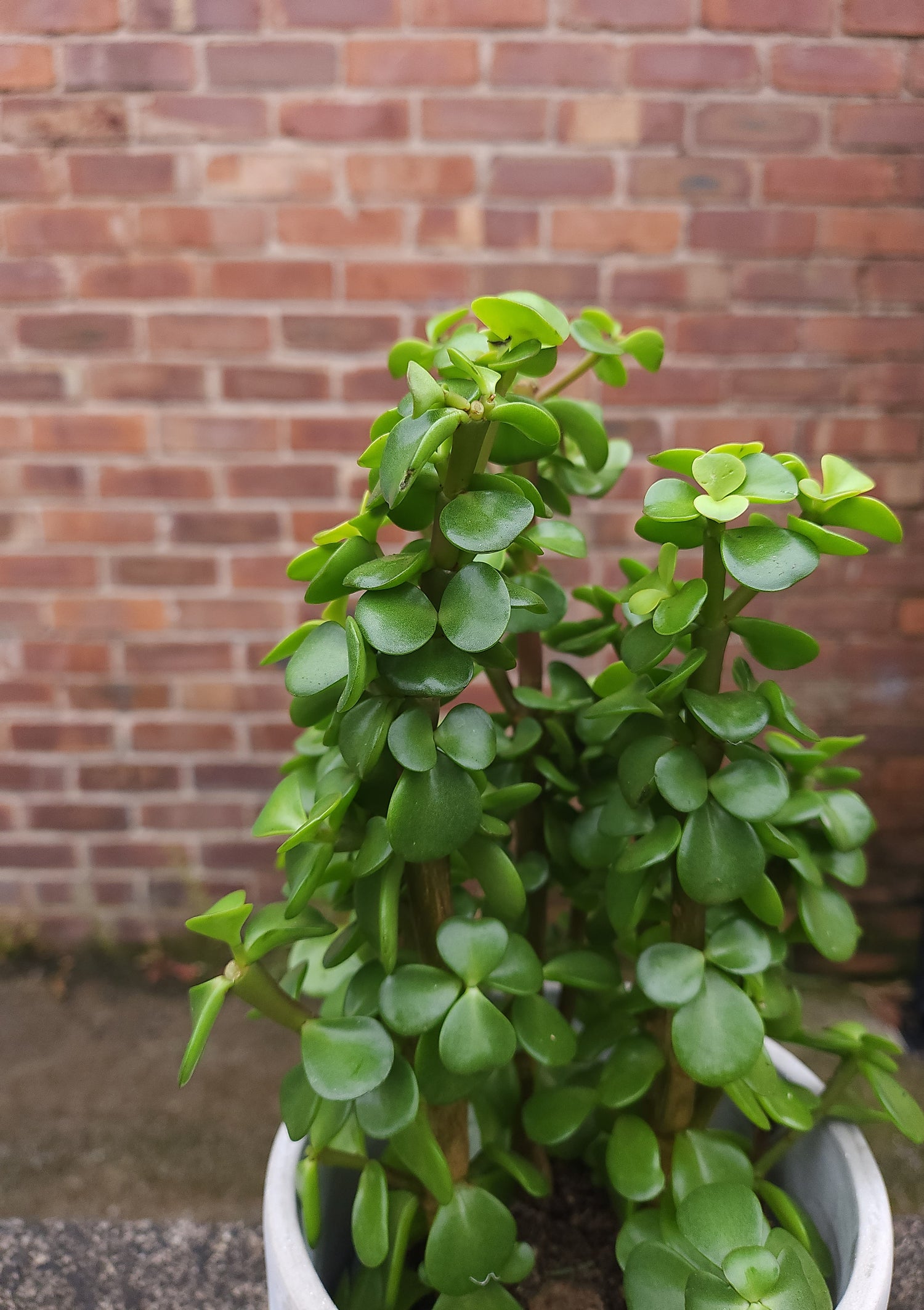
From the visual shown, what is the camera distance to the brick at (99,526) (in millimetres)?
1465

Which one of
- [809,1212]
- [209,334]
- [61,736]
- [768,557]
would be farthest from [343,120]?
[809,1212]

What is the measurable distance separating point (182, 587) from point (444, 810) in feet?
3.62

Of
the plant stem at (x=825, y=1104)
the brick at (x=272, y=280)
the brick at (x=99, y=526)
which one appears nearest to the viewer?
the plant stem at (x=825, y=1104)

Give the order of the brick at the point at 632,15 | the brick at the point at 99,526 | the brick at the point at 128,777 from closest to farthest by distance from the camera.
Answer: the brick at the point at 632,15 → the brick at the point at 99,526 → the brick at the point at 128,777

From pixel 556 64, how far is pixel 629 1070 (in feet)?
4.07

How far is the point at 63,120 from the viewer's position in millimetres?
1329

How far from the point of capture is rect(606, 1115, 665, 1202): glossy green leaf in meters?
0.59

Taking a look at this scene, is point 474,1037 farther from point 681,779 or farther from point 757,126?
point 757,126

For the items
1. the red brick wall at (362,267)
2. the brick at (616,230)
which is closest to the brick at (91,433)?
the red brick wall at (362,267)

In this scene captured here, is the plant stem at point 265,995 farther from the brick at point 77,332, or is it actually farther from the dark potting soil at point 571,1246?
the brick at point 77,332

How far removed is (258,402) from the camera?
1415mm

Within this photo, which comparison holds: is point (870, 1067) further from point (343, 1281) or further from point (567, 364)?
point (567, 364)

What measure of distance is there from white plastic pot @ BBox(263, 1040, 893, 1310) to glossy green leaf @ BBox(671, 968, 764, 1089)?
14cm

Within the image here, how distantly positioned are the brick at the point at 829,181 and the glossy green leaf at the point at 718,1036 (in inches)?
45.9
